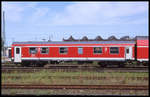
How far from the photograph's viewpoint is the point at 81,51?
76.2 feet

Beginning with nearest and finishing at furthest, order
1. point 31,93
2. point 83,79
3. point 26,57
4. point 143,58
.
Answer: point 31,93
point 83,79
point 143,58
point 26,57

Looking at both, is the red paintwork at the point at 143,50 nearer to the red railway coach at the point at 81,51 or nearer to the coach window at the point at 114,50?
the red railway coach at the point at 81,51

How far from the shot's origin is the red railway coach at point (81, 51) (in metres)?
22.7

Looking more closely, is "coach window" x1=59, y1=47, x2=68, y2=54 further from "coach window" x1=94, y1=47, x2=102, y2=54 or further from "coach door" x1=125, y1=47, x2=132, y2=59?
"coach door" x1=125, y1=47, x2=132, y2=59

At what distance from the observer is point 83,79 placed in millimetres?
13312

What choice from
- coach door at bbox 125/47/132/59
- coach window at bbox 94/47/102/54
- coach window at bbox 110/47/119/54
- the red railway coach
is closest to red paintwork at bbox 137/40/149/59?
the red railway coach

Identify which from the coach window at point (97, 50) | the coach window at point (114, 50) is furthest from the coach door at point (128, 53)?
the coach window at point (97, 50)

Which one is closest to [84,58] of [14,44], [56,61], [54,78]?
[56,61]

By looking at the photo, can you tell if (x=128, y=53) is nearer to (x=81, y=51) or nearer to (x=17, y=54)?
(x=81, y=51)

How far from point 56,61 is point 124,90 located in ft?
46.3

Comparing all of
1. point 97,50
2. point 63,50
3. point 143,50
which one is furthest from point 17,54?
point 143,50

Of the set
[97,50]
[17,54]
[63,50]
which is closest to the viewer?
[97,50]

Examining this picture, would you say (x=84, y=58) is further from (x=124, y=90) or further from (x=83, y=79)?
(x=124, y=90)

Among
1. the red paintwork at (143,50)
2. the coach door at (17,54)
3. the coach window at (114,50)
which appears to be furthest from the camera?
the coach door at (17,54)
